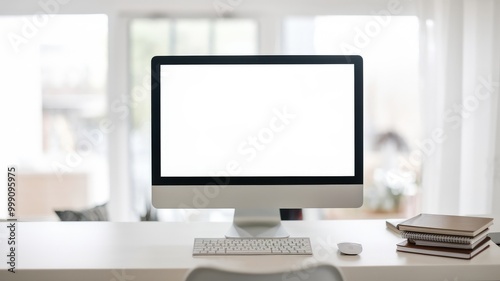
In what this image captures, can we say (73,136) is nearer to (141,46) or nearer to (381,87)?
(141,46)

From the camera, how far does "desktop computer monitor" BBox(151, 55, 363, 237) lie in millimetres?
1774

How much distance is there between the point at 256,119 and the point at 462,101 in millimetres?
2891

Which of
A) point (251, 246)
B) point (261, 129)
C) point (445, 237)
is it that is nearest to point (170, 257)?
point (251, 246)

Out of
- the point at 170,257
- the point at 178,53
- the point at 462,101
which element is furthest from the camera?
the point at 178,53

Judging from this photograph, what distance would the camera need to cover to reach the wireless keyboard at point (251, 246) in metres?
1.61

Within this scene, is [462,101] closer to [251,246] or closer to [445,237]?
[445,237]

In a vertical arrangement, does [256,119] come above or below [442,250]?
above

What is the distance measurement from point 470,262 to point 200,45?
10.3 ft

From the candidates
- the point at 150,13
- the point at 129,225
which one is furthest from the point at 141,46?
the point at 129,225

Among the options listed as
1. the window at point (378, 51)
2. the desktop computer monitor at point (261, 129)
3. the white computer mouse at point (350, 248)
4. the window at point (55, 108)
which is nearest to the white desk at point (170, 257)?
the white computer mouse at point (350, 248)

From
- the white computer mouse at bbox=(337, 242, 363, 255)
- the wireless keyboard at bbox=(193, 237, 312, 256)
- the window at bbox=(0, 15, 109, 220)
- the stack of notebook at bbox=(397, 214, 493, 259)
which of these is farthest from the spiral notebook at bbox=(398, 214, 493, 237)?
the window at bbox=(0, 15, 109, 220)

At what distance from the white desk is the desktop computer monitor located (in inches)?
5.3

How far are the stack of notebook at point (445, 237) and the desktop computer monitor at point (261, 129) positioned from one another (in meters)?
0.19

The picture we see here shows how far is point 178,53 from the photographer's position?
4.38m
